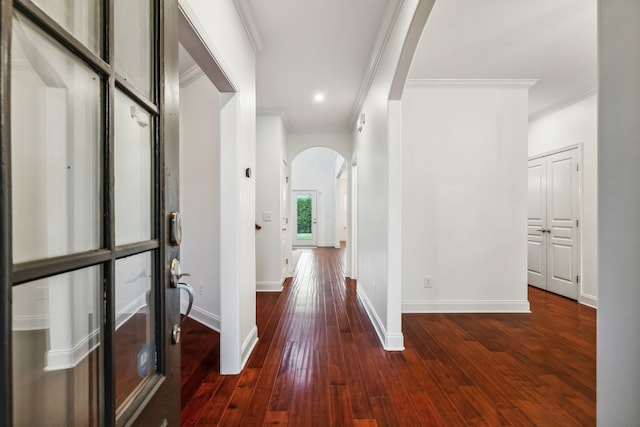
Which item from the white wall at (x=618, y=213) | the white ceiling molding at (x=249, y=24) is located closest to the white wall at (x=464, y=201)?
the white ceiling molding at (x=249, y=24)

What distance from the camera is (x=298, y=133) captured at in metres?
5.46

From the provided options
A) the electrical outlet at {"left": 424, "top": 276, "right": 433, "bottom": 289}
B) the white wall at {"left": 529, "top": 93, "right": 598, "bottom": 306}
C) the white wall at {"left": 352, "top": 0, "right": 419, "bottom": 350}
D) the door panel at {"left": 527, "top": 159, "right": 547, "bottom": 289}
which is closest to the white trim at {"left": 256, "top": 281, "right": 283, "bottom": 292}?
the white wall at {"left": 352, "top": 0, "right": 419, "bottom": 350}

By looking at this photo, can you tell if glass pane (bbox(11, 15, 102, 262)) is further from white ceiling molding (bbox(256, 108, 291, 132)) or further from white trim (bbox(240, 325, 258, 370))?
white ceiling molding (bbox(256, 108, 291, 132))

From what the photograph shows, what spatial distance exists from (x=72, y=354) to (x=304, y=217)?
10.8 m

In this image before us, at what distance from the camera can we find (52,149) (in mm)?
510

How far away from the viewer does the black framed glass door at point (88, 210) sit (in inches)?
16.9

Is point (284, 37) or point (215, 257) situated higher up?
point (284, 37)

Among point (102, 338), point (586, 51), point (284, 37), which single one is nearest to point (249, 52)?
point (284, 37)

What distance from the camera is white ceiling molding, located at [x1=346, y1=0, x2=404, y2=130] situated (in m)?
2.16

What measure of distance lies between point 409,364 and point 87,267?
2.27 metres

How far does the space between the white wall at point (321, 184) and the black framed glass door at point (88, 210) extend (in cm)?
1018

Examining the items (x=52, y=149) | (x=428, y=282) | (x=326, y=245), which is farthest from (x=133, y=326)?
(x=326, y=245)

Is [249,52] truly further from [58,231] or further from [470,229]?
[470,229]

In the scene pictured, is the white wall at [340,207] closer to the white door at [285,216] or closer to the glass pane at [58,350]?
the white door at [285,216]
